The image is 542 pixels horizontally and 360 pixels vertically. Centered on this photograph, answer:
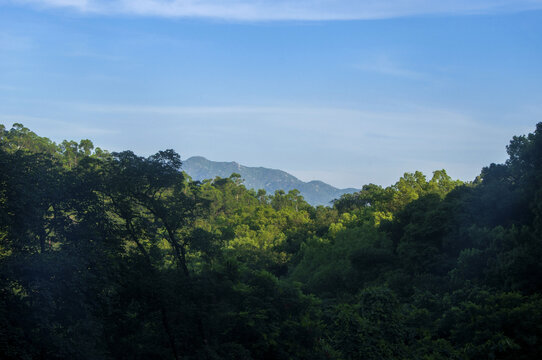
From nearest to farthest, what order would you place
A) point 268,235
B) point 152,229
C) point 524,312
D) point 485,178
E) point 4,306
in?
point 4,306 < point 524,312 < point 152,229 < point 485,178 < point 268,235

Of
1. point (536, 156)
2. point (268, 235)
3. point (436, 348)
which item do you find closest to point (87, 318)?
point (436, 348)

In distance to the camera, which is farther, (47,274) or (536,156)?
(536,156)

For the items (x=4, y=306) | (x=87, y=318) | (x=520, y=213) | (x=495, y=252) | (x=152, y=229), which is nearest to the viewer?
(x=4, y=306)

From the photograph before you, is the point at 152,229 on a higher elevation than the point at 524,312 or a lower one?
higher

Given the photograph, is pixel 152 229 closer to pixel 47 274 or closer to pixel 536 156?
pixel 47 274

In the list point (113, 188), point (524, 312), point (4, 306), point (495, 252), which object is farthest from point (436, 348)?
point (4, 306)

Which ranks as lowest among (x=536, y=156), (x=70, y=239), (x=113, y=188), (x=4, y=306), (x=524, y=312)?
(x=524, y=312)

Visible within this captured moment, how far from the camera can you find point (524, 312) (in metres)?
11.2

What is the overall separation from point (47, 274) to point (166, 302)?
291cm

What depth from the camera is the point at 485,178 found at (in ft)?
67.6

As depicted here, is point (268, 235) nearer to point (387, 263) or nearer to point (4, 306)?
point (387, 263)

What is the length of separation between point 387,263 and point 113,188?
51.1ft

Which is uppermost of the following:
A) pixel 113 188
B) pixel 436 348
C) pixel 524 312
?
pixel 113 188

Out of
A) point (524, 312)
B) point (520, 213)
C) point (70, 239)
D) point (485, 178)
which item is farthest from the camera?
point (485, 178)
